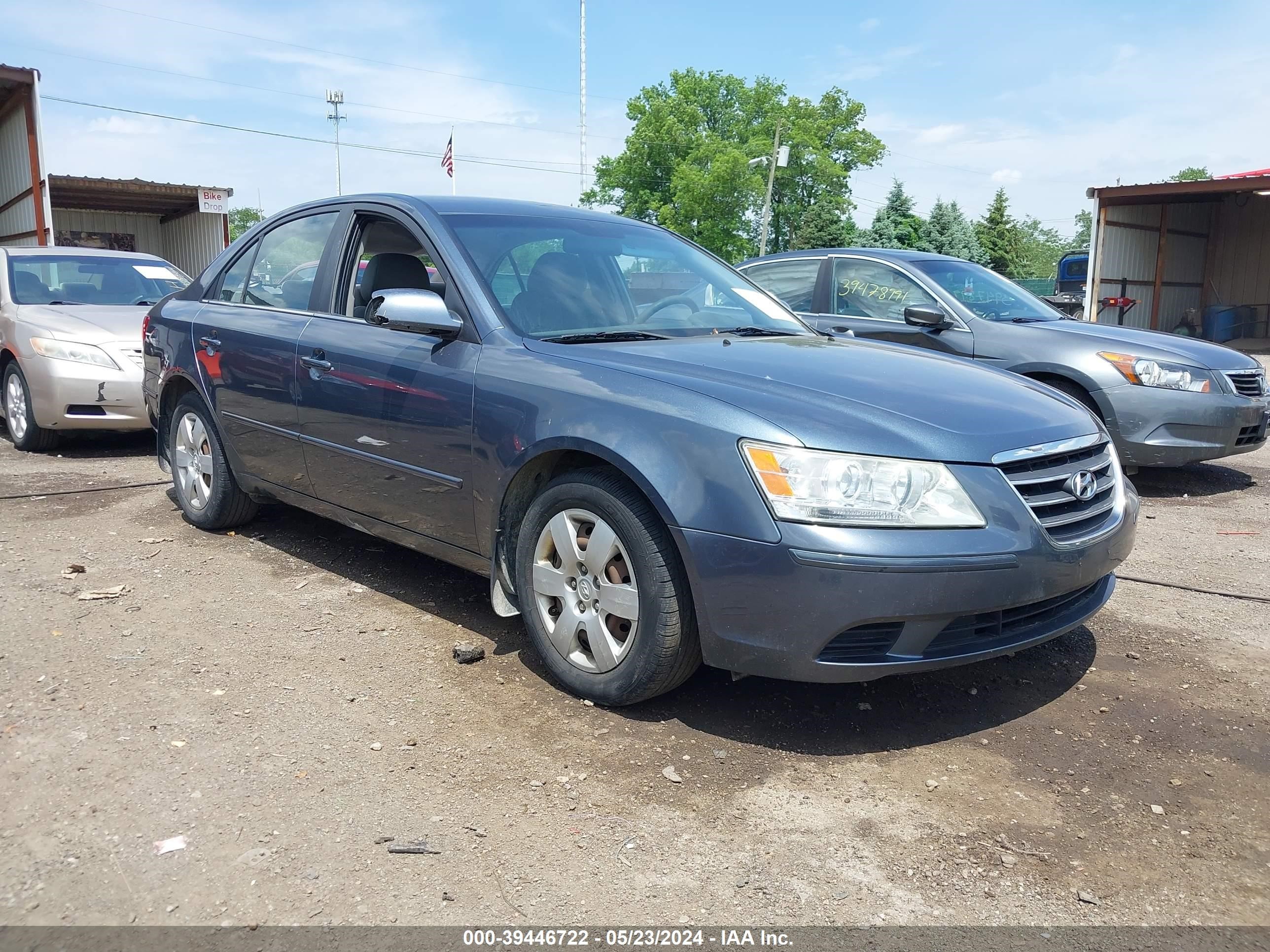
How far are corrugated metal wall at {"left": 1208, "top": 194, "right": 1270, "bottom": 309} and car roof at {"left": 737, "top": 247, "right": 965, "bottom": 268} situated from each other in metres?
22.6

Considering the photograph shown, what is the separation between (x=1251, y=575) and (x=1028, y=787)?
9.05ft

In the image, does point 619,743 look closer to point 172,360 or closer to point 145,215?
point 172,360

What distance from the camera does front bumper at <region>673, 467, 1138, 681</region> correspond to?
2.71 metres

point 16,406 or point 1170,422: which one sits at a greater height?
point 1170,422

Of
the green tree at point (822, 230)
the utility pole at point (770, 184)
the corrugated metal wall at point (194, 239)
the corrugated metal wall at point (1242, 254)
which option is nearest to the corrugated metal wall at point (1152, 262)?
the corrugated metal wall at point (1242, 254)

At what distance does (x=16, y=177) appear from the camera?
17641 mm

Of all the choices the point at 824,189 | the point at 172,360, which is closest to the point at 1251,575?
the point at 172,360

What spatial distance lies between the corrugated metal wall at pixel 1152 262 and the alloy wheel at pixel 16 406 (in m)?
20.6

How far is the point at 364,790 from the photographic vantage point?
2758mm

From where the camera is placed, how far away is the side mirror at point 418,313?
3555 millimetres

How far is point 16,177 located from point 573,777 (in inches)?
750

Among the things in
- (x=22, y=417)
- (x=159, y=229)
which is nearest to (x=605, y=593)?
(x=22, y=417)

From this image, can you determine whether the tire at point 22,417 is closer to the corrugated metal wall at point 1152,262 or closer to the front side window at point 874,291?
the front side window at point 874,291

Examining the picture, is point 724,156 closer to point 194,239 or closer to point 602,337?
point 194,239
